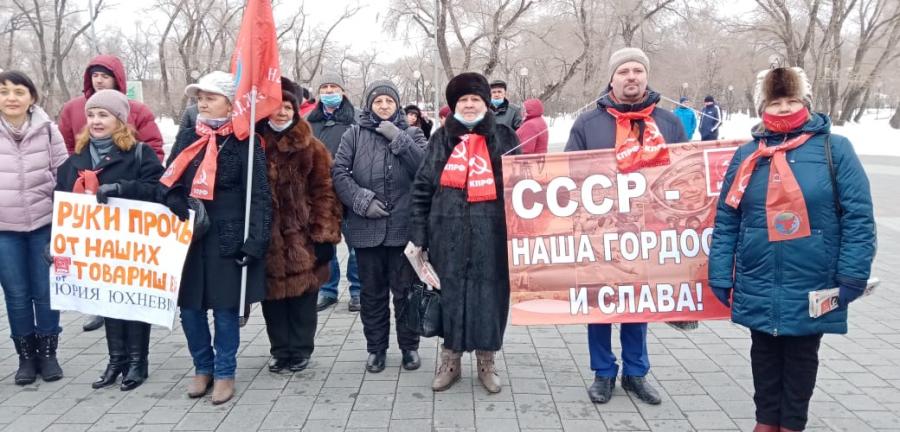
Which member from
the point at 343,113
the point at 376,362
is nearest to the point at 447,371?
the point at 376,362

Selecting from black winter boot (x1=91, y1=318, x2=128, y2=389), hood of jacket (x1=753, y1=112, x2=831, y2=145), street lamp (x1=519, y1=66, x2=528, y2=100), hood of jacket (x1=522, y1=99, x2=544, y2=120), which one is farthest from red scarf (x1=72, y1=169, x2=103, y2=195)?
street lamp (x1=519, y1=66, x2=528, y2=100)

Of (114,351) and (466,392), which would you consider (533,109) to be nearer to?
(466,392)

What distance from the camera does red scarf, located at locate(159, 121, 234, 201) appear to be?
12.4ft

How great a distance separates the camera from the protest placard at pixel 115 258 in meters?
3.98

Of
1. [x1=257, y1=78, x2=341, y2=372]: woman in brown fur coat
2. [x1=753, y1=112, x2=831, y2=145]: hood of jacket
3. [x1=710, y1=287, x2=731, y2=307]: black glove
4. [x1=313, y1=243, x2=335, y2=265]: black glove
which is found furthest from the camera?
[x1=313, y1=243, x2=335, y2=265]: black glove

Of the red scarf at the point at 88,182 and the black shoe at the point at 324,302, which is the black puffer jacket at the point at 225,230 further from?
the black shoe at the point at 324,302

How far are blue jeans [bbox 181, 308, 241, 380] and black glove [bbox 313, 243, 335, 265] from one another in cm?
65

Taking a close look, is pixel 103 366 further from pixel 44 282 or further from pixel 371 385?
pixel 371 385

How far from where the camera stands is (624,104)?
3.77 m

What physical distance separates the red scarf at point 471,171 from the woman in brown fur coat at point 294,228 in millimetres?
912

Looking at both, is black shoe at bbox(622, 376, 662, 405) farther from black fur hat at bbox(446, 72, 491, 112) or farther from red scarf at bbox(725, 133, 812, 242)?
black fur hat at bbox(446, 72, 491, 112)

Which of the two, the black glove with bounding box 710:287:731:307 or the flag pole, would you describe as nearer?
the black glove with bounding box 710:287:731:307

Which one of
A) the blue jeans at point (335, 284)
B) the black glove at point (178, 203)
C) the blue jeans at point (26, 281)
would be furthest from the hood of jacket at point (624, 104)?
the blue jeans at point (26, 281)

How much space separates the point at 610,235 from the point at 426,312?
1189 mm
